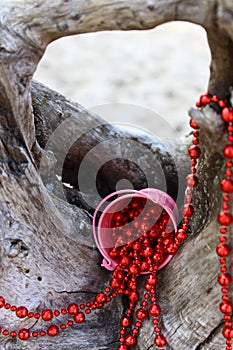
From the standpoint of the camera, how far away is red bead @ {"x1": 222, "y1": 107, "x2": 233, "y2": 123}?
0.74 m

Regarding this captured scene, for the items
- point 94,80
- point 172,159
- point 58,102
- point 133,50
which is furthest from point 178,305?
point 133,50

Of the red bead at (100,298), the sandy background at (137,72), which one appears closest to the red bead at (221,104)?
the red bead at (100,298)

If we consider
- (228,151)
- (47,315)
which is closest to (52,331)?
(47,315)

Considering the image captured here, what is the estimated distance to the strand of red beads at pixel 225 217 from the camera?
75cm

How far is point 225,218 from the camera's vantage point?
0.79 metres

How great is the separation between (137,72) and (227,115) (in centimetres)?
223

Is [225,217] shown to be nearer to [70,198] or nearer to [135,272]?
[135,272]

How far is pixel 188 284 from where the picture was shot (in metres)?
0.91

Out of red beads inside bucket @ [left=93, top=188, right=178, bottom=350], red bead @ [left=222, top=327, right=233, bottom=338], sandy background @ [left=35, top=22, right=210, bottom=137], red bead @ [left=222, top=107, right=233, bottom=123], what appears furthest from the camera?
sandy background @ [left=35, top=22, right=210, bottom=137]

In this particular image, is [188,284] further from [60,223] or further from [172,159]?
[172,159]

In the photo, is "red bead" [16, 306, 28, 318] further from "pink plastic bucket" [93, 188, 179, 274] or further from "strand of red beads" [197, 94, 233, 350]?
"strand of red beads" [197, 94, 233, 350]

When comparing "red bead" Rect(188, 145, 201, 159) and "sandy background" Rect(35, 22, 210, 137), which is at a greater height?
"red bead" Rect(188, 145, 201, 159)

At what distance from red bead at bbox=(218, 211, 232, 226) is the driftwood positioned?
6cm

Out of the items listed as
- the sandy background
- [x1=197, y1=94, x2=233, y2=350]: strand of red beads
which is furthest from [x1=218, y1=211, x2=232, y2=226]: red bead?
the sandy background
